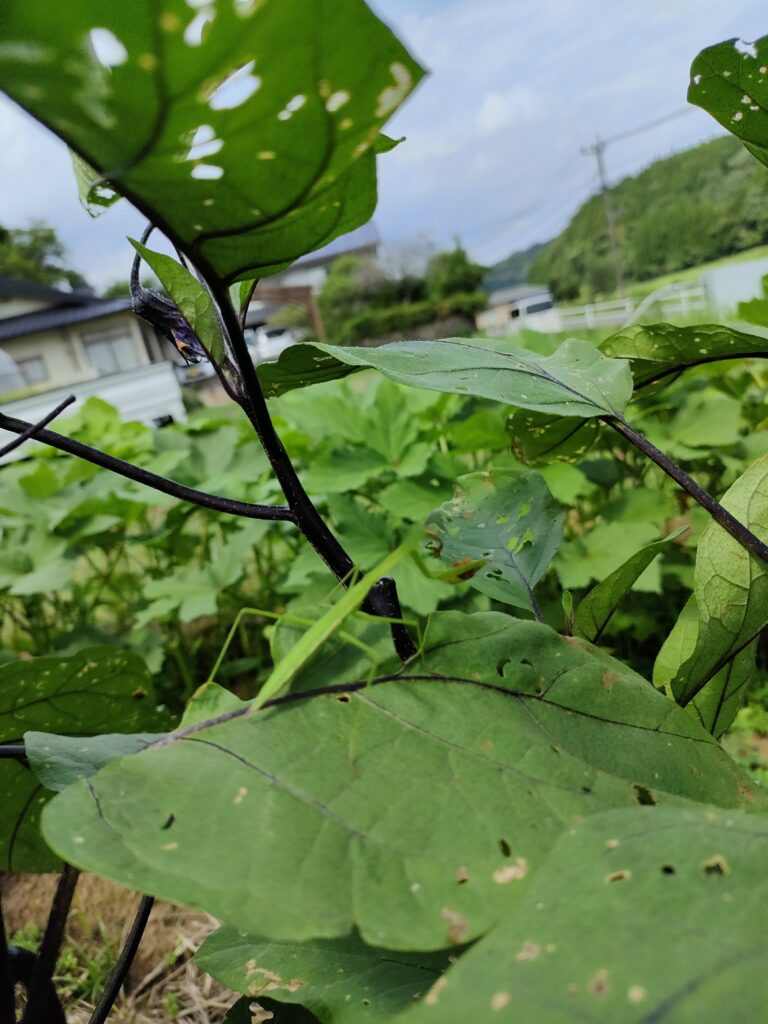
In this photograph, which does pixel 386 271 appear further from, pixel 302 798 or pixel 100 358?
pixel 302 798

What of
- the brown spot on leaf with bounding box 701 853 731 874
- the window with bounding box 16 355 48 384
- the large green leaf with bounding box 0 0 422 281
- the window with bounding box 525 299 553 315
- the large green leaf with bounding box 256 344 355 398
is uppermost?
the window with bounding box 16 355 48 384

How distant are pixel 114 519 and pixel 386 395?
2.08ft

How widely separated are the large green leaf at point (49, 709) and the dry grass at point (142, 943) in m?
0.26

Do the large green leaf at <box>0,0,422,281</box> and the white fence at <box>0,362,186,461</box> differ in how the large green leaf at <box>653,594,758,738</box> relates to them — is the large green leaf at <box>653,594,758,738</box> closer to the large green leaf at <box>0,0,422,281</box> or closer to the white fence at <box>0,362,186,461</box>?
the large green leaf at <box>0,0,422,281</box>

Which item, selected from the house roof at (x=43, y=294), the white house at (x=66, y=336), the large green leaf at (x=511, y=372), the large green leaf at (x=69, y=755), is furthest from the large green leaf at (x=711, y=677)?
the house roof at (x=43, y=294)

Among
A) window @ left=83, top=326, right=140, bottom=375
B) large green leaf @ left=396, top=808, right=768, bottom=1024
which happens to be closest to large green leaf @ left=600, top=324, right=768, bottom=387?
large green leaf @ left=396, top=808, right=768, bottom=1024

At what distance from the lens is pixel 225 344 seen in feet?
0.77

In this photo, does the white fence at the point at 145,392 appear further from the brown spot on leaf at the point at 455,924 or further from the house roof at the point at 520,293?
the house roof at the point at 520,293

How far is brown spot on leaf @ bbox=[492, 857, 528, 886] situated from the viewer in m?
0.15

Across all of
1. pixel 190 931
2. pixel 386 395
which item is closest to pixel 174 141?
pixel 190 931

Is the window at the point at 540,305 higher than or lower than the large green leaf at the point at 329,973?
higher

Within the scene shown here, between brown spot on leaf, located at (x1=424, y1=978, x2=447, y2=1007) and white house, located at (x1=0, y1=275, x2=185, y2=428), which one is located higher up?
white house, located at (x1=0, y1=275, x2=185, y2=428)

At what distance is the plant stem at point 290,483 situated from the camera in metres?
0.21

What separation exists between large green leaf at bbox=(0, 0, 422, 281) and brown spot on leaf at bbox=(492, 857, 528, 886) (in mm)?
177
